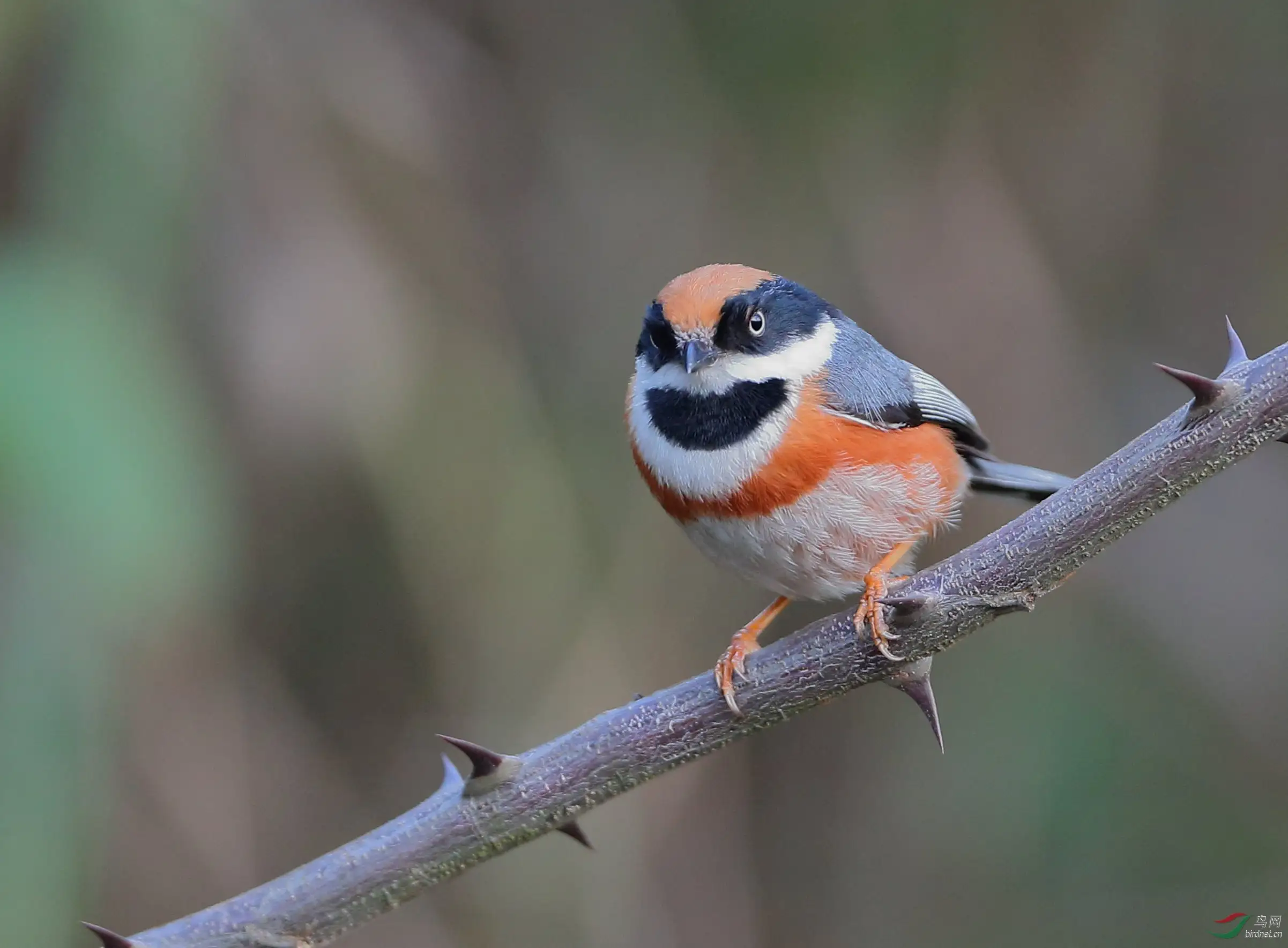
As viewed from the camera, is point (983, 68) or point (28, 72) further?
point (983, 68)

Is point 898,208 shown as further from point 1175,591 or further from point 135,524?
point 135,524

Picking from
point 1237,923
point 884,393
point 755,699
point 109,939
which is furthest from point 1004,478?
point 109,939

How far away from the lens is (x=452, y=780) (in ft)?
9.16

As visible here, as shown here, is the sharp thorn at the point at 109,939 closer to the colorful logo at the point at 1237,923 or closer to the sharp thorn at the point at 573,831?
the sharp thorn at the point at 573,831

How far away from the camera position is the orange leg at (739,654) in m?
2.70

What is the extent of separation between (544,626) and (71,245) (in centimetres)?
250

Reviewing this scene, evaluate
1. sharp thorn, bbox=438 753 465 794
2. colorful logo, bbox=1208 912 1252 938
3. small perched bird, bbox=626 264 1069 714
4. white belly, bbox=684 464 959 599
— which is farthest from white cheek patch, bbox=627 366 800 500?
colorful logo, bbox=1208 912 1252 938

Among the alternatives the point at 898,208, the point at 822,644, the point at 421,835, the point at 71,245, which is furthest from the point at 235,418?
the point at 898,208

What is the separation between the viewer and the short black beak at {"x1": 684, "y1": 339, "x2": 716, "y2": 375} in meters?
3.37

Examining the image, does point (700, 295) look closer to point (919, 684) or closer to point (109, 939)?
point (919, 684)

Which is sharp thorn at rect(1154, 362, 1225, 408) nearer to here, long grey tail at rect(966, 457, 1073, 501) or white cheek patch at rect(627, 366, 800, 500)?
white cheek patch at rect(627, 366, 800, 500)

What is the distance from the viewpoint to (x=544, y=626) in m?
5.41

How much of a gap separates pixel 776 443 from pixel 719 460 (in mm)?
167

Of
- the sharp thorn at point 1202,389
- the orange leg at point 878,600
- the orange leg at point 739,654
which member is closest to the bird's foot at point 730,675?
the orange leg at point 739,654
